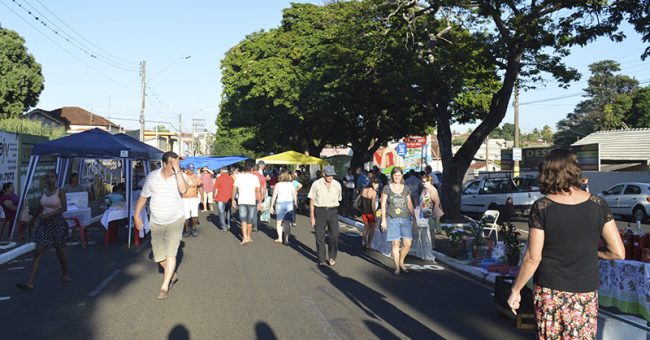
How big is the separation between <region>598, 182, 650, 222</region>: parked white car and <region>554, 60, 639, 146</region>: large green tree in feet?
124

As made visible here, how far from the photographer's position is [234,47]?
39375 millimetres

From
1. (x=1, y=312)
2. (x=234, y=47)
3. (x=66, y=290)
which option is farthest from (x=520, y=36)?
(x=234, y=47)

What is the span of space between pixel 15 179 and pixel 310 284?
13641 millimetres

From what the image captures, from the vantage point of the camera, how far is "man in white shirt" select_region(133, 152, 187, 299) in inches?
301

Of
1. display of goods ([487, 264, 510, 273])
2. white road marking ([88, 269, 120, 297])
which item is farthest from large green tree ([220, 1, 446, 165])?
white road marking ([88, 269, 120, 297])

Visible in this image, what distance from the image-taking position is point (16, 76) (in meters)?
34.9

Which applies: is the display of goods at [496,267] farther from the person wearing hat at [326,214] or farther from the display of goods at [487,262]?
the person wearing hat at [326,214]

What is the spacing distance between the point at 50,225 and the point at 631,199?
20414mm

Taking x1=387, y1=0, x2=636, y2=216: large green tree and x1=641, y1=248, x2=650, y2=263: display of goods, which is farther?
x1=387, y1=0, x2=636, y2=216: large green tree

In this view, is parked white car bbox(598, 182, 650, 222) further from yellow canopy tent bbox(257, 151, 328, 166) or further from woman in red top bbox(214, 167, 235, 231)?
woman in red top bbox(214, 167, 235, 231)

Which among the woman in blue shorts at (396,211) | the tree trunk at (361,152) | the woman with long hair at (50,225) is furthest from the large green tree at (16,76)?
the woman in blue shorts at (396,211)

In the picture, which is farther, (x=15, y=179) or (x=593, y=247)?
(x=15, y=179)

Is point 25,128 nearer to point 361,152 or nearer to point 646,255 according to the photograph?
point 361,152

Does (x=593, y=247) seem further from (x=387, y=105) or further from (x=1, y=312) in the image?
(x=387, y=105)
